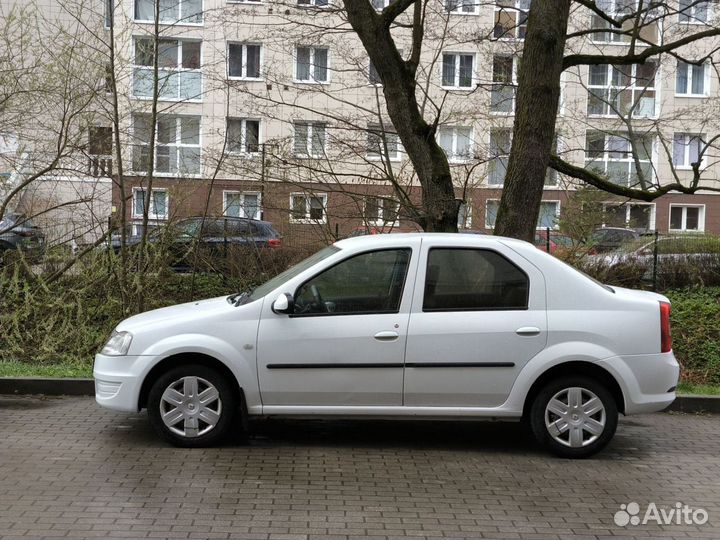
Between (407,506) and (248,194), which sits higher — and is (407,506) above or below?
below

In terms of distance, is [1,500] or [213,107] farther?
[213,107]

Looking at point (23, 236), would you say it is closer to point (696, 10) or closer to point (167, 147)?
point (167, 147)

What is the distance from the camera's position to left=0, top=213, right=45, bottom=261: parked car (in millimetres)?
11828

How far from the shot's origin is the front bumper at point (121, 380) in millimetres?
6141

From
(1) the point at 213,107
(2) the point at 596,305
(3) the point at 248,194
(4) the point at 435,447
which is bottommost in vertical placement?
(4) the point at 435,447

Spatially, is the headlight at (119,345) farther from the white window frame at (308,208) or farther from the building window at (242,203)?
the building window at (242,203)

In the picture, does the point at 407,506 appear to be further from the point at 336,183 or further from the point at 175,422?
the point at 336,183

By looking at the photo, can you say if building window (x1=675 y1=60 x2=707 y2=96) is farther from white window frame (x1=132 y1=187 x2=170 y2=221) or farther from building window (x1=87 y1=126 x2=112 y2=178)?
building window (x1=87 y1=126 x2=112 y2=178)

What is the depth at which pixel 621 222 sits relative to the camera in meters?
16.2

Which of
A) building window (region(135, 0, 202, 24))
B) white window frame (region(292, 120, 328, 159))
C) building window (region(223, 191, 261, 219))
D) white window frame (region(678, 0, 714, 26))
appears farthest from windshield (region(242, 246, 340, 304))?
white window frame (region(678, 0, 714, 26))

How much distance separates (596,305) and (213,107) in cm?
2258

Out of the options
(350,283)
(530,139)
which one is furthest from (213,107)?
(350,283)

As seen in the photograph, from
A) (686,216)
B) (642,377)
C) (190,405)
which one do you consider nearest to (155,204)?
(190,405)

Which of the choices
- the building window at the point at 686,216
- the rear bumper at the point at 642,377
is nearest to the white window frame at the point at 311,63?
the rear bumper at the point at 642,377
